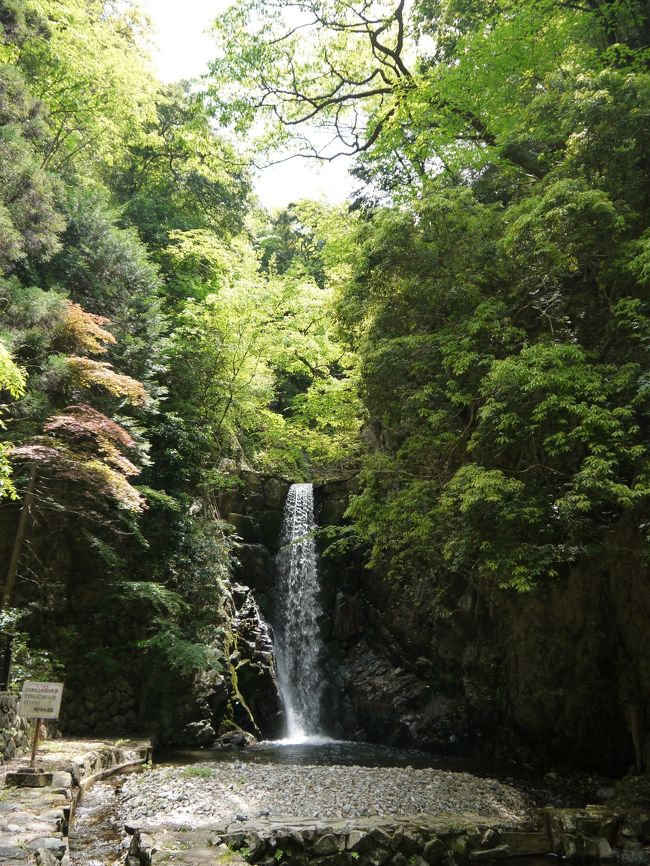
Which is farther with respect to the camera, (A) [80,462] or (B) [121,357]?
(B) [121,357]

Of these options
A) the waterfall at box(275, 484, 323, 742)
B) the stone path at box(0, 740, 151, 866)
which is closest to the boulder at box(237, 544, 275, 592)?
the waterfall at box(275, 484, 323, 742)

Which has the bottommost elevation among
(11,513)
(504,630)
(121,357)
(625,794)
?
(625,794)

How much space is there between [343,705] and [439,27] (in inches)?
612

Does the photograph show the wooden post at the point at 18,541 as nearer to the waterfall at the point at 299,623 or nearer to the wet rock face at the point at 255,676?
the wet rock face at the point at 255,676

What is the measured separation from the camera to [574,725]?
1005 cm

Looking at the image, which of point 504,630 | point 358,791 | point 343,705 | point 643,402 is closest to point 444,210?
point 643,402

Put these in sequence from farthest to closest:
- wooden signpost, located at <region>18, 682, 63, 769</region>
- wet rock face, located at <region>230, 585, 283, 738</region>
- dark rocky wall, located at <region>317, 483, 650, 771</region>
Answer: wet rock face, located at <region>230, 585, 283, 738</region>
dark rocky wall, located at <region>317, 483, 650, 771</region>
wooden signpost, located at <region>18, 682, 63, 769</region>

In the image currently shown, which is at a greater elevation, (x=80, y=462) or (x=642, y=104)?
(x=642, y=104)

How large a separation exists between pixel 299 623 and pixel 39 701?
9.34 m

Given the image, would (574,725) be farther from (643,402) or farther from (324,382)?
(324,382)

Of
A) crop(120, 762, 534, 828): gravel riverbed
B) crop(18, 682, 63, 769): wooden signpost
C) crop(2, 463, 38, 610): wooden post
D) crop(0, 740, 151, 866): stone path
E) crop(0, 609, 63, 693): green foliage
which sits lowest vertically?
crop(120, 762, 534, 828): gravel riverbed

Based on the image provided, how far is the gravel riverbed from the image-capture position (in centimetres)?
648

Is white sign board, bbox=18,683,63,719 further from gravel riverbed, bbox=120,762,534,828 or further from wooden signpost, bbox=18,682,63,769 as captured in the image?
gravel riverbed, bbox=120,762,534,828

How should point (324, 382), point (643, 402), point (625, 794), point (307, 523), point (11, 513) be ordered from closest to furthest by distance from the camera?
point (643, 402), point (625, 794), point (11, 513), point (324, 382), point (307, 523)
